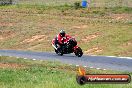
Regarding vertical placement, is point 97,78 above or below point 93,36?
above

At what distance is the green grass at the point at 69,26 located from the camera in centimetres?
3803

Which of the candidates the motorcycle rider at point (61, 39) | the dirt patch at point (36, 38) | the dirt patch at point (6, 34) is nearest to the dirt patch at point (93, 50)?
the motorcycle rider at point (61, 39)

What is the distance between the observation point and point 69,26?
47781 millimetres

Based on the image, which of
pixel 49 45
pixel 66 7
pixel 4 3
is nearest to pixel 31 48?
pixel 49 45

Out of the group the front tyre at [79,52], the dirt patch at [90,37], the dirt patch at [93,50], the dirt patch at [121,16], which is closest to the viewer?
the front tyre at [79,52]

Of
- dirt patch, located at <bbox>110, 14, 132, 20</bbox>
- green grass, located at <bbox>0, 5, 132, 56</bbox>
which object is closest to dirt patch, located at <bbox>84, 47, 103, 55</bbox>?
green grass, located at <bbox>0, 5, 132, 56</bbox>

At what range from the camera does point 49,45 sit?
40812 mm

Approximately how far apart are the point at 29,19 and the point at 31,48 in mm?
14425

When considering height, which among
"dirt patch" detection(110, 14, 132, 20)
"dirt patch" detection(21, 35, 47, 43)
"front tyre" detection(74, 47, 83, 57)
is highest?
"front tyre" detection(74, 47, 83, 57)

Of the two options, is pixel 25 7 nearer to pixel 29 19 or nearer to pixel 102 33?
pixel 29 19

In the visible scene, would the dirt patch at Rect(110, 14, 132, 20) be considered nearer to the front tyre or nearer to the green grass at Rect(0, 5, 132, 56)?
the green grass at Rect(0, 5, 132, 56)

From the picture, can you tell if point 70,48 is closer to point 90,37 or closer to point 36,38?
point 90,37

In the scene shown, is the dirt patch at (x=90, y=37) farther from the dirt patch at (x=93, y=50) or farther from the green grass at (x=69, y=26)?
the dirt patch at (x=93, y=50)

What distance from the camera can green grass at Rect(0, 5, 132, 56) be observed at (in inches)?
1497
